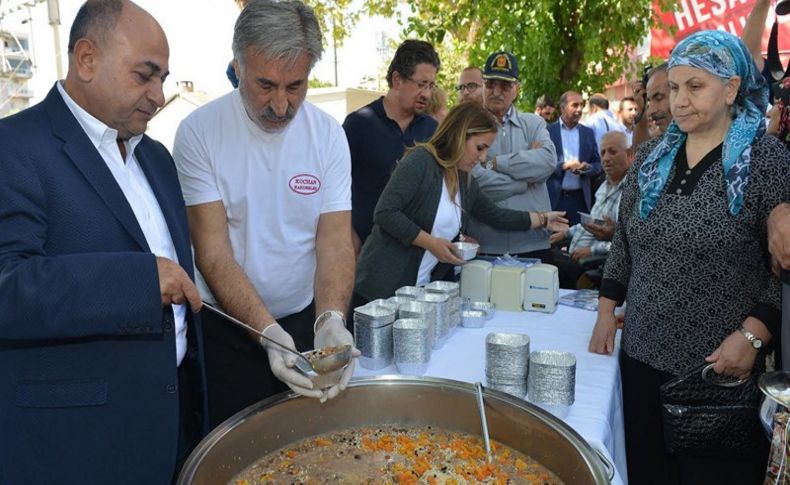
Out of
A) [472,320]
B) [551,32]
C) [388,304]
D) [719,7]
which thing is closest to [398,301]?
[388,304]

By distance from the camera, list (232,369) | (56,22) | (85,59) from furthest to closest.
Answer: (56,22)
(232,369)
(85,59)

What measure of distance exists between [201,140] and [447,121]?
48.3 inches

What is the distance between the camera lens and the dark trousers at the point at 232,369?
166 cm

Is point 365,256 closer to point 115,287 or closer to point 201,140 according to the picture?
point 201,140

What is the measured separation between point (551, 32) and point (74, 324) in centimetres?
522

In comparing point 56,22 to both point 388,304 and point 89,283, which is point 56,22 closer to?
point 388,304

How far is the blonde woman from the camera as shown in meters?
2.31

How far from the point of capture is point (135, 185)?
3.92 feet

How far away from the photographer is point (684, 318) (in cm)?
156

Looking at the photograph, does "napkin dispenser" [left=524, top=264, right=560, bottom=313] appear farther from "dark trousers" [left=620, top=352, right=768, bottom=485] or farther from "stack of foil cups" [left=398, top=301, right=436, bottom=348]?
"stack of foil cups" [left=398, top=301, right=436, bottom=348]

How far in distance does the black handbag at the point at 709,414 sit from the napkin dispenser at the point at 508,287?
69 centimetres

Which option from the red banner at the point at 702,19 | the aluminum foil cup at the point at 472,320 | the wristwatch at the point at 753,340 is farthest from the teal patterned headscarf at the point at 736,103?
the red banner at the point at 702,19

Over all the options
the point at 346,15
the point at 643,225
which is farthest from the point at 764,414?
the point at 346,15

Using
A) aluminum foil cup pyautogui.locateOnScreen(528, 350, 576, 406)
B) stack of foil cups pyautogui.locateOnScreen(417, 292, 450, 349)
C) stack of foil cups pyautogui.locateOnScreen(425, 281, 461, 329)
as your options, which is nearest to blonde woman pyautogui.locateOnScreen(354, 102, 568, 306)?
stack of foil cups pyautogui.locateOnScreen(425, 281, 461, 329)
